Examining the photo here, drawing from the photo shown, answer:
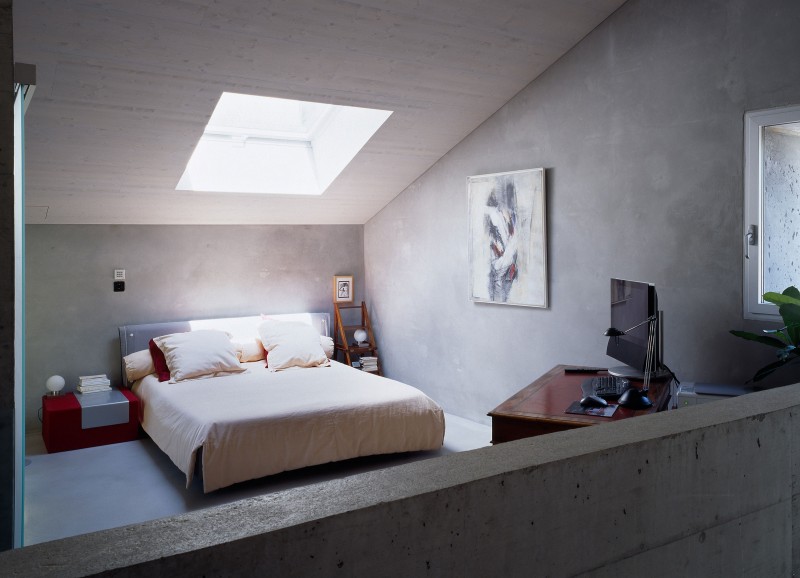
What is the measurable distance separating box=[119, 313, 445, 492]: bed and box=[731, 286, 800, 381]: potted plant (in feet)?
7.06

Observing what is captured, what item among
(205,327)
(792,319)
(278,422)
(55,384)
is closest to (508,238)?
(278,422)

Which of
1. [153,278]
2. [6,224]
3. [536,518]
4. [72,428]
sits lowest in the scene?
[72,428]

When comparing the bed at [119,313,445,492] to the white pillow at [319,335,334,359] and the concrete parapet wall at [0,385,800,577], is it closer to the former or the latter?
the white pillow at [319,335,334,359]

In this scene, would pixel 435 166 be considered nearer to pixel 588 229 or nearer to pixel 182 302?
pixel 588 229

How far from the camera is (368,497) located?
126 centimetres

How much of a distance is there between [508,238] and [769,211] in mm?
1855

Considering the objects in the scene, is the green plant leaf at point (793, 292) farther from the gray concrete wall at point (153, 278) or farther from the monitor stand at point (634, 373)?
the gray concrete wall at point (153, 278)

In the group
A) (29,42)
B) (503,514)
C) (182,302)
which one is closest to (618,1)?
(29,42)

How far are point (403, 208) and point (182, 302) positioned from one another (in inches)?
82.5

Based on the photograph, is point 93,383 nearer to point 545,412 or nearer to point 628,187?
point 545,412

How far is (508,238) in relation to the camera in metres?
5.12

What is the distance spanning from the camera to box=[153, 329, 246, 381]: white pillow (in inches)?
209

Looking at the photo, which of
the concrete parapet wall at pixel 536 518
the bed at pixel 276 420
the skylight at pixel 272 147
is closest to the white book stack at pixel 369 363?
the bed at pixel 276 420

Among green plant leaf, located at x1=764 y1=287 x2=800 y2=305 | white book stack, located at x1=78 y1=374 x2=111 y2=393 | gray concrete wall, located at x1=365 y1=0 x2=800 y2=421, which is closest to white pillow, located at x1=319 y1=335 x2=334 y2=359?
gray concrete wall, located at x1=365 y1=0 x2=800 y2=421
